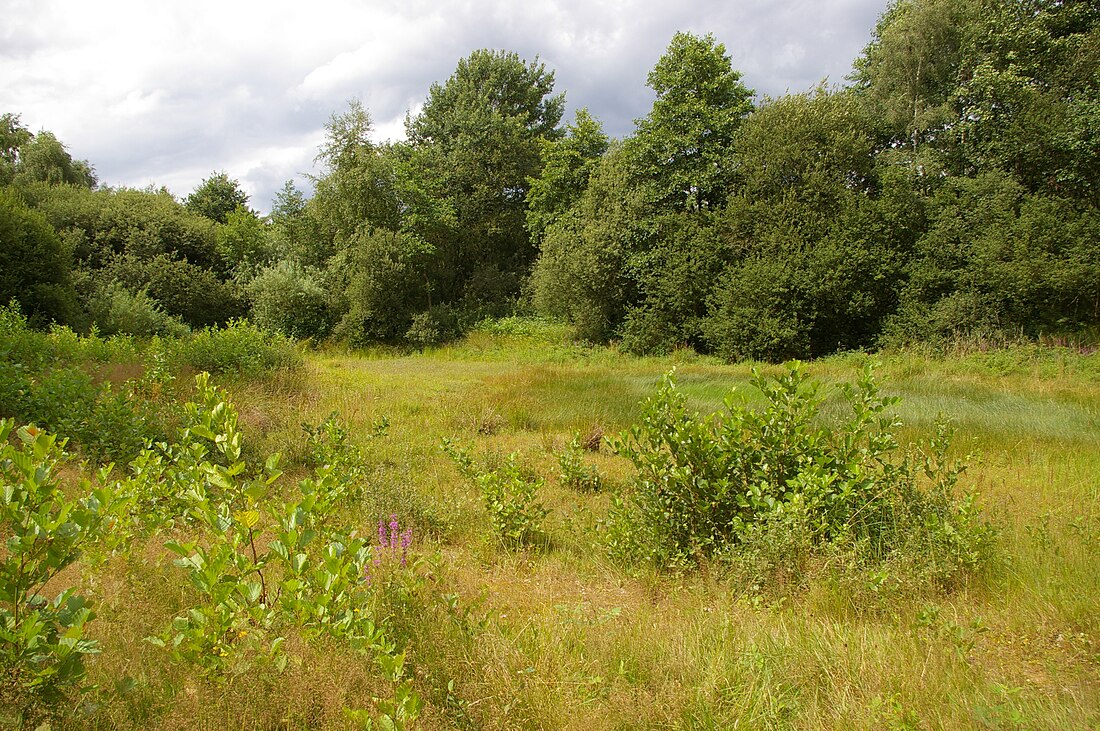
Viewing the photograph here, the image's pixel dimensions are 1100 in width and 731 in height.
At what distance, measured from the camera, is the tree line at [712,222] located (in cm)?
1517

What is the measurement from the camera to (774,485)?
12.1ft

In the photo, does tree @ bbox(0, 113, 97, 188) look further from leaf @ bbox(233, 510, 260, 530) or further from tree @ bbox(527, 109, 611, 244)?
leaf @ bbox(233, 510, 260, 530)

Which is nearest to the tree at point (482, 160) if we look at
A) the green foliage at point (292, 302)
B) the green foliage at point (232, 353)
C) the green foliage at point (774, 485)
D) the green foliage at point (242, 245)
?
the green foliage at point (292, 302)

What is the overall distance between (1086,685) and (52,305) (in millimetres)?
→ 21057

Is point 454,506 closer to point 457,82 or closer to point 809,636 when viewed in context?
point 809,636

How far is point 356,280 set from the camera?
22734mm

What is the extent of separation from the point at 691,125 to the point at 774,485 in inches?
756

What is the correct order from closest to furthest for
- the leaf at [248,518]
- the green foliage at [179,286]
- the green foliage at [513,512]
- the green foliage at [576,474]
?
the leaf at [248,518] → the green foliage at [513,512] → the green foliage at [576,474] → the green foliage at [179,286]

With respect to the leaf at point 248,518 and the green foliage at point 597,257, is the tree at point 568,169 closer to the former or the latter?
the green foliage at point 597,257

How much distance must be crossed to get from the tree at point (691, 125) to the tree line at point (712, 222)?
8cm

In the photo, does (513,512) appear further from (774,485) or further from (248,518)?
(248,518)

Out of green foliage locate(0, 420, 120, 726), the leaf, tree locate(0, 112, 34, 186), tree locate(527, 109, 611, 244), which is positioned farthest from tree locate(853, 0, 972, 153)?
tree locate(0, 112, 34, 186)

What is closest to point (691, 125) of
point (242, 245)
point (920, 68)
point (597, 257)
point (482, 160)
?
point (597, 257)

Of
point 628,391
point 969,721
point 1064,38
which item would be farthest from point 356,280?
point 1064,38
